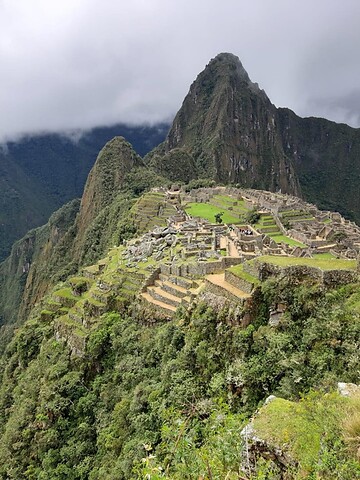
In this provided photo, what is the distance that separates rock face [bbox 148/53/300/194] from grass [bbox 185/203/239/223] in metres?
67.9

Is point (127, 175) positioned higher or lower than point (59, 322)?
higher

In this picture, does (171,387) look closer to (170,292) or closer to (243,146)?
(170,292)

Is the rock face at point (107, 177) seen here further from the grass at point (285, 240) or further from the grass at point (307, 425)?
the grass at point (307, 425)

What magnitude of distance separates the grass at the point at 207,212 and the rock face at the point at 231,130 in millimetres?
67932

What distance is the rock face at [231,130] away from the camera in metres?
132

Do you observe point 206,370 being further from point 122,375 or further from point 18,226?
point 18,226

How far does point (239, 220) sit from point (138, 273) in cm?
2755

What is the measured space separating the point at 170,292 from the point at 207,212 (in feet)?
113

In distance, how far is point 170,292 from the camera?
61.4 ft

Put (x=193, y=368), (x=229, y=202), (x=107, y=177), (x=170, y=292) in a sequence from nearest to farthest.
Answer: (x=193, y=368)
(x=170, y=292)
(x=229, y=202)
(x=107, y=177)

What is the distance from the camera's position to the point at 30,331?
25188 millimetres

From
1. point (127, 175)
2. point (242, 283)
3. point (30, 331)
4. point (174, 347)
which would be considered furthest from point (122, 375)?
point (127, 175)

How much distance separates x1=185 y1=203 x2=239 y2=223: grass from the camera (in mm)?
47478

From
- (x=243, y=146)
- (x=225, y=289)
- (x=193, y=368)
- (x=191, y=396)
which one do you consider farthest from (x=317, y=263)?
(x=243, y=146)
